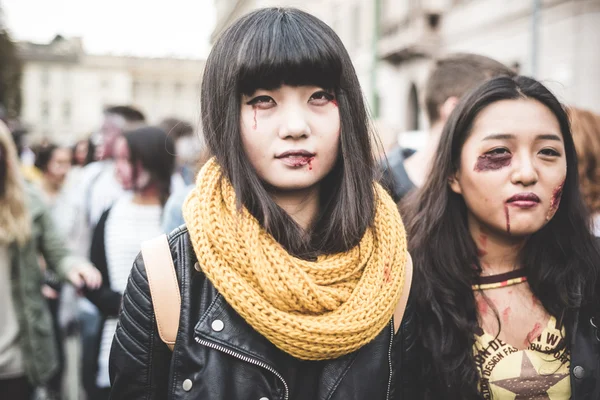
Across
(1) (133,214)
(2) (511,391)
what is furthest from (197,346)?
(1) (133,214)

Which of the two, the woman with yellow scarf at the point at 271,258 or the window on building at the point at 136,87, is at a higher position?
the window on building at the point at 136,87

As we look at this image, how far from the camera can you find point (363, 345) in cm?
159

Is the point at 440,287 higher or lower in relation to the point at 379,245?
lower

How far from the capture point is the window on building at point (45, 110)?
7212 centimetres

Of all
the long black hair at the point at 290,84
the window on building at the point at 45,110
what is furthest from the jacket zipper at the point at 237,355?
the window on building at the point at 45,110

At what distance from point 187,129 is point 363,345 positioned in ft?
13.4

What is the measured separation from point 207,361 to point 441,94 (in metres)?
2.37

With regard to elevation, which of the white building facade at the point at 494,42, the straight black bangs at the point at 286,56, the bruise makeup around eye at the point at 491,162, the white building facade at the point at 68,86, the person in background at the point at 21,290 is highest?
the white building facade at the point at 68,86

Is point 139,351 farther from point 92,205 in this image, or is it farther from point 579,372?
point 92,205

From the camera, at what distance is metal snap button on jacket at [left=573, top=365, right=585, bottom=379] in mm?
1854

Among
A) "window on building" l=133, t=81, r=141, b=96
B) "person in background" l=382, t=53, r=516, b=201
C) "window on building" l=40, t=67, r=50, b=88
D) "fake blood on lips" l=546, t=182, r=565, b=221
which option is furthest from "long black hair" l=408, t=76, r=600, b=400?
"window on building" l=133, t=81, r=141, b=96

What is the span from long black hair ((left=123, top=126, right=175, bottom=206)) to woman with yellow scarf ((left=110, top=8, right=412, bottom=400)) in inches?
83.5

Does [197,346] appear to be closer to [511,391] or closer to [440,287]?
[440,287]

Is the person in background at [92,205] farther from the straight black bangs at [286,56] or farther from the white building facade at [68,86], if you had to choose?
the white building facade at [68,86]
